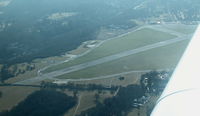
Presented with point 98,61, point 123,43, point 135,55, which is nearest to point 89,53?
point 98,61

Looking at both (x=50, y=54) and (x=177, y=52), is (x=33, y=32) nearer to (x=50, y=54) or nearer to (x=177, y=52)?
(x=50, y=54)

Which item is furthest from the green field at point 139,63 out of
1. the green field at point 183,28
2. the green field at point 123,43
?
the green field at point 183,28

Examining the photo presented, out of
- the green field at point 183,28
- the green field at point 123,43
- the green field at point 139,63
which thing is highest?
the green field at point 183,28

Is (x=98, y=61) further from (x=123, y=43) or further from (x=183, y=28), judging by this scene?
(x=183, y=28)

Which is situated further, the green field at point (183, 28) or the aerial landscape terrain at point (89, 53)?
the green field at point (183, 28)

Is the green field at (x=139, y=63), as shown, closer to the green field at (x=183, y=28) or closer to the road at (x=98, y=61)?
the road at (x=98, y=61)

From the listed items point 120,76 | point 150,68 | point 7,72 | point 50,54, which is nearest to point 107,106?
point 120,76
